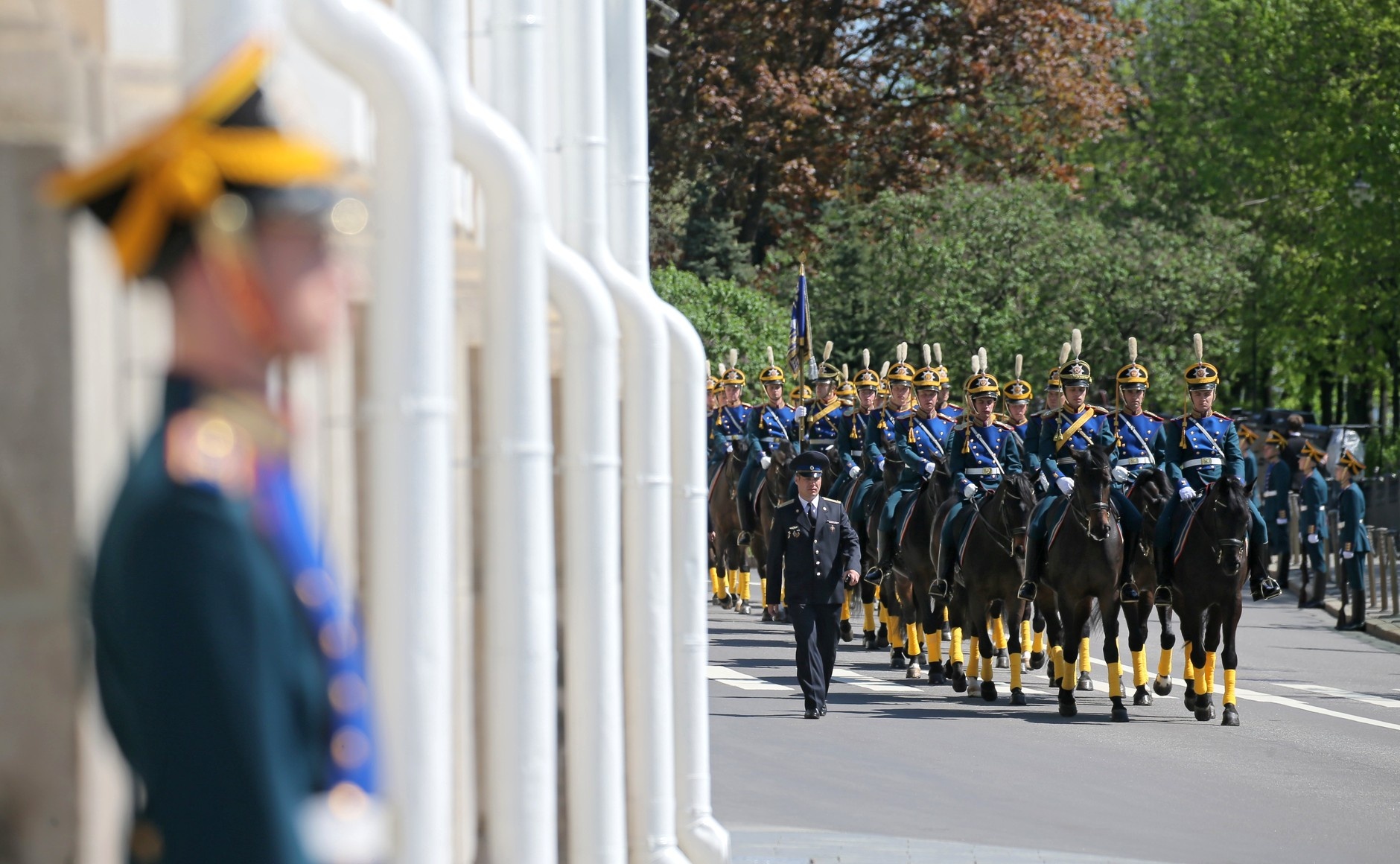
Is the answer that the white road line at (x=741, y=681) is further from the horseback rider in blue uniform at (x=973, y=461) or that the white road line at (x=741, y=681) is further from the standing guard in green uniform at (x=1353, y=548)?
the standing guard in green uniform at (x=1353, y=548)

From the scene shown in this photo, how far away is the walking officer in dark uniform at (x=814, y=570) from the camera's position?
1608cm

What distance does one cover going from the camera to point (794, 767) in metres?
13.5

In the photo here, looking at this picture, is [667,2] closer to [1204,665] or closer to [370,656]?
[1204,665]

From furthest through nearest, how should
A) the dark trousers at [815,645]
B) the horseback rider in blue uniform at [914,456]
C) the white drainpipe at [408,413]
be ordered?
the horseback rider in blue uniform at [914,456], the dark trousers at [815,645], the white drainpipe at [408,413]

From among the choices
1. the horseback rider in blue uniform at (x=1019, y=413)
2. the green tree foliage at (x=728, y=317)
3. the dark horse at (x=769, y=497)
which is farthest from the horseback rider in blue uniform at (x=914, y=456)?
the green tree foliage at (x=728, y=317)

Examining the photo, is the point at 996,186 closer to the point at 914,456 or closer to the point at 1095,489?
the point at 914,456

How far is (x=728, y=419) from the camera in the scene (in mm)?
28719

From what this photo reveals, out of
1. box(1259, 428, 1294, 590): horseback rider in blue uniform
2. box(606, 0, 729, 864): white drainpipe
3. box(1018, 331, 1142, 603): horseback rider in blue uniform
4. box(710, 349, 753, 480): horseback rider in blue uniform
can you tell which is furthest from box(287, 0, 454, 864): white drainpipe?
box(1259, 428, 1294, 590): horseback rider in blue uniform

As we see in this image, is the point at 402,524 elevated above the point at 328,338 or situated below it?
below

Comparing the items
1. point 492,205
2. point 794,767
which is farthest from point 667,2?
point 492,205

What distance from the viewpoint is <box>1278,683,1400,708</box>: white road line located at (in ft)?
58.0

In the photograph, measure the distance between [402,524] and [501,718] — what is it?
1700 mm

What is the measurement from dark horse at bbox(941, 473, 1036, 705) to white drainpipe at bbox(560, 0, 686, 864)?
9.26 metres

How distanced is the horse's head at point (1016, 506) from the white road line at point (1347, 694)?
292 cm
